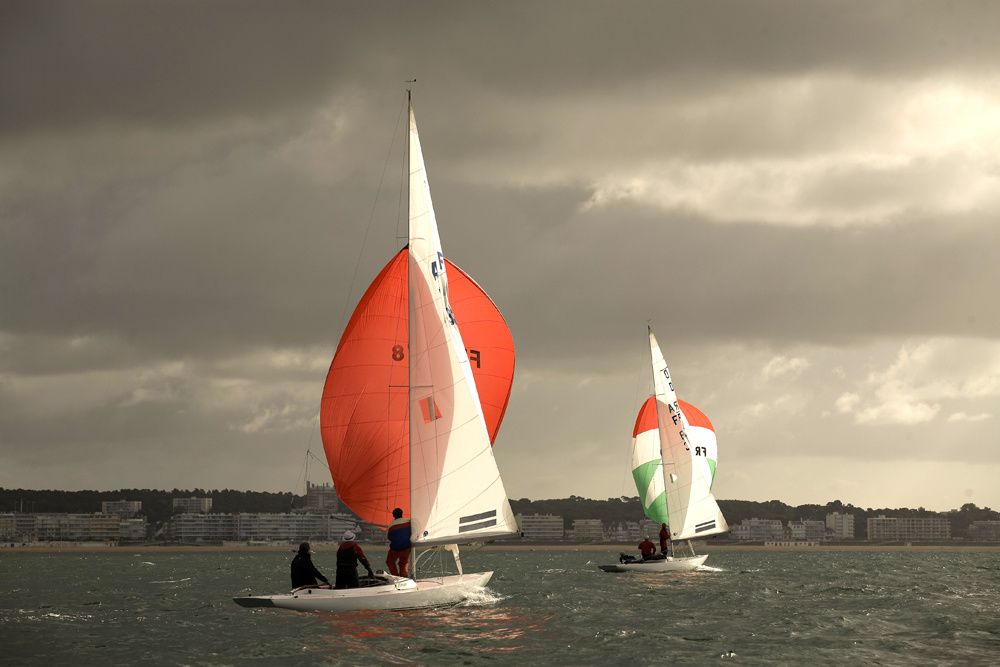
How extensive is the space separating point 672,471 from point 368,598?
37.4m

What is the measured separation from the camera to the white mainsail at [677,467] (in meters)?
66.4

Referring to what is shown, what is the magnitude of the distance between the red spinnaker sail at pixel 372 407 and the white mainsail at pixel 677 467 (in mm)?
32374

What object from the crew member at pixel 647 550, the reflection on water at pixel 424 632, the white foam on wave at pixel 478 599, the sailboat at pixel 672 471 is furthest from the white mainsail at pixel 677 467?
the reflection on water at pixel 424 632

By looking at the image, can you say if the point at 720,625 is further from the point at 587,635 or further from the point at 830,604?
the point at 830,604

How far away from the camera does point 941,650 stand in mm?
28797

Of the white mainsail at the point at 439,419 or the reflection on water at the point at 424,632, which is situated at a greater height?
the white mainsail at the point at 439,419

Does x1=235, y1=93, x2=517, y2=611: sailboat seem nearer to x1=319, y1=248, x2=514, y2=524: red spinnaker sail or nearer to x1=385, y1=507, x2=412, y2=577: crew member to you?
x1=319, y1=248, x2=514, y2=524: red spinnaker sail

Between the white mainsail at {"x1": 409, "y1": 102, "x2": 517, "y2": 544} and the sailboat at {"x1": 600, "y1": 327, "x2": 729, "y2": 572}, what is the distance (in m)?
30.1

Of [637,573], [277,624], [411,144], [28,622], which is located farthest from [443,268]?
[637,573]

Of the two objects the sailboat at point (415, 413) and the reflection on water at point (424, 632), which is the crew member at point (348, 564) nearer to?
the reflection on water at point (424, 632)

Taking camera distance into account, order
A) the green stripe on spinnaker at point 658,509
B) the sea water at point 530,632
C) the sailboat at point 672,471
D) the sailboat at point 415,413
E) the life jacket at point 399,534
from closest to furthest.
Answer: the sea water at point 530,632
the life jacket at point 399,534
the sailboat at point 415,413
the sailboat at point 672,471
the green stripe on spinnaker at point 658,509

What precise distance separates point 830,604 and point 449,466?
15.5m

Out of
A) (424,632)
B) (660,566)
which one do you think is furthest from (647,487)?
(424,632)

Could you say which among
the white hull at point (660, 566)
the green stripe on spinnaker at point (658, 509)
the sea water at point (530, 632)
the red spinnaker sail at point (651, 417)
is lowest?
the sea water at point (530, 632)
